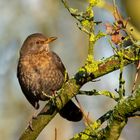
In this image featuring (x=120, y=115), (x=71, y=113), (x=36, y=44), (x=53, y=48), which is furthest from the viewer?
(x=53, y=48)

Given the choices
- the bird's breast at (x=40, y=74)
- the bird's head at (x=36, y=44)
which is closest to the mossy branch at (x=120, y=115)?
the bird's breast at (x=40, y=74)

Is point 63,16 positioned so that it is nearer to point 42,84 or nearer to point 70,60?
point 70,60

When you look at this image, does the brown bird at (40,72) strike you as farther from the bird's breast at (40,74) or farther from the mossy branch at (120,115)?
the mossy branch at (120,115)

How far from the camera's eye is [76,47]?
45.3 feet

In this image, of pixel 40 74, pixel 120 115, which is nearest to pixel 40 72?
pixel 40 74

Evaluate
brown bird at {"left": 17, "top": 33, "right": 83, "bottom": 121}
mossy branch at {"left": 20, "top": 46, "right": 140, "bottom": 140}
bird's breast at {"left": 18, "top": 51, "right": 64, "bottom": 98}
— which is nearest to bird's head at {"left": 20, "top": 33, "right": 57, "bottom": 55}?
brown bird at {"left": 17, "top": 33, "right": 83, "bottom": 121}

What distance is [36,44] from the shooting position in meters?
7.45

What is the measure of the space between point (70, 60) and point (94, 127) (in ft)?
33.5

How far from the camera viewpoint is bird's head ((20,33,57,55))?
7316 millimetres

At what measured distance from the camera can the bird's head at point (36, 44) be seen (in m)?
7.32

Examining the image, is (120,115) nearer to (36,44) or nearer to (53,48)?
(36,44)

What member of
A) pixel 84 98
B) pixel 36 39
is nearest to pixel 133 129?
pixel 84 98

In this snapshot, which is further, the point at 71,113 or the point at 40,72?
the point at 40,72

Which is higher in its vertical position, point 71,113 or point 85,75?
point 85,75
